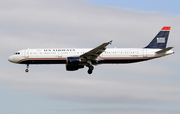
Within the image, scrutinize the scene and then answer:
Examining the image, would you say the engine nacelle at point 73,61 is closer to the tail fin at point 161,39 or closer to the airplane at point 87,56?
the airplane at point 87,56

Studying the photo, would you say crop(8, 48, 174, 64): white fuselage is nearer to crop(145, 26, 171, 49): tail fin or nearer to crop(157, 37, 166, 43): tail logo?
crop(145, 26, 171, 49): tail fin

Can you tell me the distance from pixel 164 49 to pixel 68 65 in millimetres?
14554

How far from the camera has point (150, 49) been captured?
56.0m

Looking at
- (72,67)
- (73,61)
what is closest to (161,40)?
(72,67)

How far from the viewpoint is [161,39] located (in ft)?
191

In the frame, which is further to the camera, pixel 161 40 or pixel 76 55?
pixel 161 40

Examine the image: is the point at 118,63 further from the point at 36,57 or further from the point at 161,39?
the point at 36,57

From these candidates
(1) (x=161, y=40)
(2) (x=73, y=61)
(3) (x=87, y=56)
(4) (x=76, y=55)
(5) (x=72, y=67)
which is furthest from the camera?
(1) (x=161, y=40)

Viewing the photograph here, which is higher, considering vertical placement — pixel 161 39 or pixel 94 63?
pixel 161 39

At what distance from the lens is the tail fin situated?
57625 mm

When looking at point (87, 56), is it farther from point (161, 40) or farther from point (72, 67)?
point (161, 40)

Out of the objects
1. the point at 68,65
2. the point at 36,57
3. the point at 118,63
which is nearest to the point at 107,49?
the point at 118,63

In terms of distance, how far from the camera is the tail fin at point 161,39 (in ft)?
189

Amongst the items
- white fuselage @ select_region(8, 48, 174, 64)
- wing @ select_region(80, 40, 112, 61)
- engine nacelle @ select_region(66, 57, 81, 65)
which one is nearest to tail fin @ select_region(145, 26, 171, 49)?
white fuselage @ select_region(8, 48, 174, 64)
